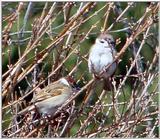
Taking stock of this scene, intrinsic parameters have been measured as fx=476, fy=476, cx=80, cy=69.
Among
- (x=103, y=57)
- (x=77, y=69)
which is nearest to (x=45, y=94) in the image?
(x=77, y=69)

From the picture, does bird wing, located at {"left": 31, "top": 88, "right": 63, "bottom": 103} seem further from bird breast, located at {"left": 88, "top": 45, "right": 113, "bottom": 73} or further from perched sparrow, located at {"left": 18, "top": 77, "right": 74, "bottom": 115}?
bird breast, located at {"left": 88, "top": 45, "right": 113, "bottom": 73}

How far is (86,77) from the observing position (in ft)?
5.55

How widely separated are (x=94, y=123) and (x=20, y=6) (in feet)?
1.61

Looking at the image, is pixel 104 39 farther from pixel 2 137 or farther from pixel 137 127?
pixel 2 137

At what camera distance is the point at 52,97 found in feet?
5.74

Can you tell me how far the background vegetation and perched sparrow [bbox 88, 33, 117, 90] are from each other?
23mm

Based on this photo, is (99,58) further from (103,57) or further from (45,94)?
(45,94)

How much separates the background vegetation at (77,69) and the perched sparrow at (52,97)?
23 millimetres

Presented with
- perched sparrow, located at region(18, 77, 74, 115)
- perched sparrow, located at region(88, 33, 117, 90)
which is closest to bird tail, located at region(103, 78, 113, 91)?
perched sparrow, located at region(88, 33, 117, 90)

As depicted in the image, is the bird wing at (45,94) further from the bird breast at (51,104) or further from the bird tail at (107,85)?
the bird tail at (107,85)

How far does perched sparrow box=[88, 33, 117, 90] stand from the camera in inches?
67.3

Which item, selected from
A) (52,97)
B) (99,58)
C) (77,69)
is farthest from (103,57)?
(52,97)

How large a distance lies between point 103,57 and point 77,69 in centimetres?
12

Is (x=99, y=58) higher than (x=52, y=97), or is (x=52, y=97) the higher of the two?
(x=99, y=58)
